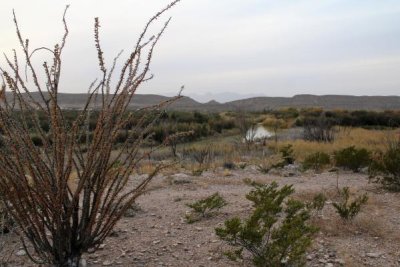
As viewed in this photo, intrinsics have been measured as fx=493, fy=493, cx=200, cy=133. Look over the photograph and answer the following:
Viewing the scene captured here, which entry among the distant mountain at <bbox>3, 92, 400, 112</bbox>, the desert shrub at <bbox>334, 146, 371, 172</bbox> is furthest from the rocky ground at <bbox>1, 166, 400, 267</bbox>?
the distant mountain at <bbox>3, 92, 400, 112</bbox>

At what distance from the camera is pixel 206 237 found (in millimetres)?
5211

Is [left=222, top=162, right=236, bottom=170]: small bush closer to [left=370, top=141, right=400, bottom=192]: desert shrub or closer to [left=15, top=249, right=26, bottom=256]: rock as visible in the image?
[left=370, top=141, right=400, bottom=192]: desert shrub

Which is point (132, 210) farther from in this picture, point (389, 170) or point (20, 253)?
point (389, 170)

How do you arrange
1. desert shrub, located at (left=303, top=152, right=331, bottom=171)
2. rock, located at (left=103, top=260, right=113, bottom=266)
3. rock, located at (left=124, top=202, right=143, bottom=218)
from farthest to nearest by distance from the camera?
desert shrub, located at (left=303, top=152, right=331, bottom=171) → rock, located at (left=124, top=202, right=143, bottom=218) → rock, located at (left=103, top=260, right=113, bottom=266)

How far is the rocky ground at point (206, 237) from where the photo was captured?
14.9ft

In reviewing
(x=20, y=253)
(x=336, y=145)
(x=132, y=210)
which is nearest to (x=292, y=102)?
(x=336, y=145)

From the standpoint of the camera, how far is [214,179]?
384 inches

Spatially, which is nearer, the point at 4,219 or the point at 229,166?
the point at 4,219

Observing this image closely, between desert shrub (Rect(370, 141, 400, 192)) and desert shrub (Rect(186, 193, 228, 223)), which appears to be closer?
desert shrub (Rect(186, 193, 228, 223))

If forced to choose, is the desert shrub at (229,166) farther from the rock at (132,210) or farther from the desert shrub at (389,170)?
the rock at (132,210)

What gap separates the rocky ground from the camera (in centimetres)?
455

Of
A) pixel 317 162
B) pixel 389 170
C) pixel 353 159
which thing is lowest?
pixel 317 162

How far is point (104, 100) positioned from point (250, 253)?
6.75ft

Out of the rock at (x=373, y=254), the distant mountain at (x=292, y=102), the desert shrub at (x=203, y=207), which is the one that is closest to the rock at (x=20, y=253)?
the desert shrub at (x=203, y=207)
